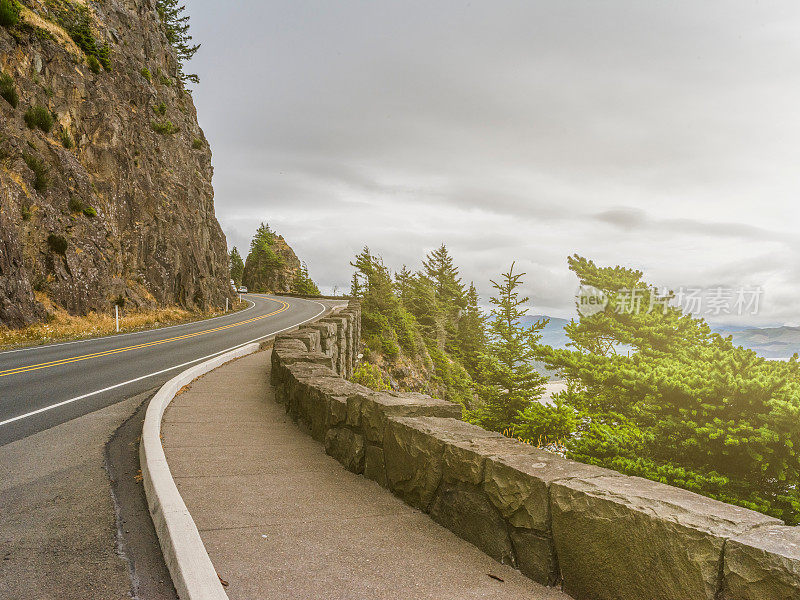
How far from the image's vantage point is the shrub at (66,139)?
2429 cm

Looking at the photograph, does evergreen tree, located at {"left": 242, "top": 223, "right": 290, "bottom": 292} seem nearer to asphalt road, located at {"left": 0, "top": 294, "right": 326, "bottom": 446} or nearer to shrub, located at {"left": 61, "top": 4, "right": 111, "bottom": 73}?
shrub, located at {"left": 61, "top": 4, "right": 111, "bottom": 73}

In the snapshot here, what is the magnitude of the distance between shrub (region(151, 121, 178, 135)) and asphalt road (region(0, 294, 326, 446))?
19812mm

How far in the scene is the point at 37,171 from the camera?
21.2 m

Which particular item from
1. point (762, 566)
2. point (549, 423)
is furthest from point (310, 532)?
point (549, 423)

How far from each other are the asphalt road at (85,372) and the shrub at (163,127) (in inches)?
780

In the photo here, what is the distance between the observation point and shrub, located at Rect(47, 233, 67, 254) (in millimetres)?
21109

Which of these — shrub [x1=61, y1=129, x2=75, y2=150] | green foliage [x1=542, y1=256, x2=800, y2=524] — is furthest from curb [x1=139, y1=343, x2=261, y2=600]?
shrub [x1=61, y1=129, x2=75, y2=150]

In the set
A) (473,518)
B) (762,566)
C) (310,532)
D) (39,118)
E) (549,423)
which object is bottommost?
(549,423)

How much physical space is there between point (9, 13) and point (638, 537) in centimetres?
2947

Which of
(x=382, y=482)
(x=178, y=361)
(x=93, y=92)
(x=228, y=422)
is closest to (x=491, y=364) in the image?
(x=178, y=361)

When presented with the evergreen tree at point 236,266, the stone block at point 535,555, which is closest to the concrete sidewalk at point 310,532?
the stone block at point 535,555

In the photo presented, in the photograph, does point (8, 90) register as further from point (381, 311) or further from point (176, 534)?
point (176, 534)

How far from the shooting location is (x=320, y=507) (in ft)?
13.8

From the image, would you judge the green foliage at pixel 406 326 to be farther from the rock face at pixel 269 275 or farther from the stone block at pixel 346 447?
the rock face at pixel 269 275
